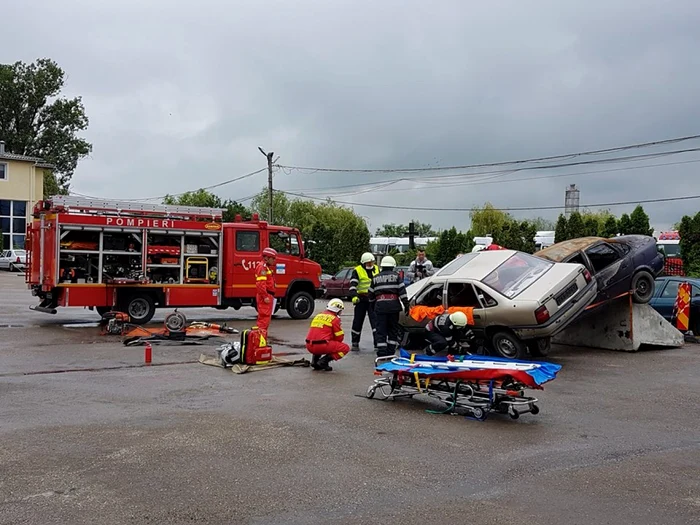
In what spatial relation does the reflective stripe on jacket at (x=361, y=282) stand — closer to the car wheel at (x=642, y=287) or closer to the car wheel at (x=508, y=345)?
the car wheel at (x=508, y=345)

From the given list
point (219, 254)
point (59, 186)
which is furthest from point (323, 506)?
point (59, 186)

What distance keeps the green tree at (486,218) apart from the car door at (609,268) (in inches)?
1996

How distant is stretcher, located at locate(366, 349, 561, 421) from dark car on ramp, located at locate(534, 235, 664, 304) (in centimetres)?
584

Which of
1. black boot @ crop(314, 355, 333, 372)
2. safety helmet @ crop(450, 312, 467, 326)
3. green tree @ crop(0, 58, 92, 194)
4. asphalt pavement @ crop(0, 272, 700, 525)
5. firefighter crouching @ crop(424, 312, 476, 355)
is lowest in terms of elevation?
asphalt pavement @ crop(0, 272, 700, 525)

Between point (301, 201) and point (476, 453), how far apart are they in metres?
62.2

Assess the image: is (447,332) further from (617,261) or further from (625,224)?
(625,224)

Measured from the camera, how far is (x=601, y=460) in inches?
253

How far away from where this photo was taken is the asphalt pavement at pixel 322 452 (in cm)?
512

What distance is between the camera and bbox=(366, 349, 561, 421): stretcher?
782cm

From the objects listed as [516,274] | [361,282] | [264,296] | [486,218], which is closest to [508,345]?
[516,274]

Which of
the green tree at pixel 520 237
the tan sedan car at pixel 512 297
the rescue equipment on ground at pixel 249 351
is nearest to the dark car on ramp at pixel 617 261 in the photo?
the tan sedan car at pixel 512 297

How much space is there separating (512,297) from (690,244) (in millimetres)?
21095

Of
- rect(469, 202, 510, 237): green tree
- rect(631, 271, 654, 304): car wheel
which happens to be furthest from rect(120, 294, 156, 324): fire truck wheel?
rect(469, 202, 510, 237): green tree

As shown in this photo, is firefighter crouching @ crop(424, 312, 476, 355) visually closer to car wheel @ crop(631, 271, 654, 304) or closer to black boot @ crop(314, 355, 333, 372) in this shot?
black boot @ crop(314, 355, 333, 372)
